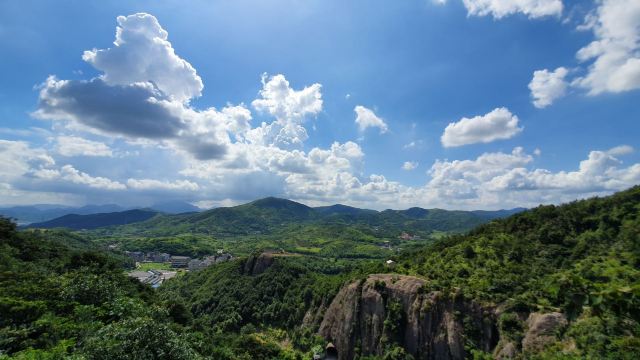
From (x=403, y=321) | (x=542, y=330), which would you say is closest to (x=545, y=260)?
(x=542, y=330)

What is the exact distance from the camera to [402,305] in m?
61.4

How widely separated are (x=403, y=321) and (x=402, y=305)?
2.74m

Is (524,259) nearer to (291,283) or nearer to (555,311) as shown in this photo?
(555,311)

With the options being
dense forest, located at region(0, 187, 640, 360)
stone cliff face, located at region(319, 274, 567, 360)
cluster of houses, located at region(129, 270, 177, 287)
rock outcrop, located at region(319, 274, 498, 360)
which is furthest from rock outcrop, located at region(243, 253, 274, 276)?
cluster of houses, located at region(129, 270, 177, 287)

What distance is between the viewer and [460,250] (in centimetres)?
7006

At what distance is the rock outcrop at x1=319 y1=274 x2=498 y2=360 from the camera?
51.7 metres

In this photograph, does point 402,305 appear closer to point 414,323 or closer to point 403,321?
point 403,321

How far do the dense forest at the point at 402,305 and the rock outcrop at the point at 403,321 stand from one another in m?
0.21

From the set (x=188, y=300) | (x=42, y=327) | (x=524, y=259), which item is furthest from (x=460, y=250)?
(x=188, y=300)

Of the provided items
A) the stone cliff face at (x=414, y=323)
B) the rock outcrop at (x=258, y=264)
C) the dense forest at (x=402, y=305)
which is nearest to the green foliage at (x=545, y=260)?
the dense forest at (x=402, y=305)

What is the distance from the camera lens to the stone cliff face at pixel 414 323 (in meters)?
44.7

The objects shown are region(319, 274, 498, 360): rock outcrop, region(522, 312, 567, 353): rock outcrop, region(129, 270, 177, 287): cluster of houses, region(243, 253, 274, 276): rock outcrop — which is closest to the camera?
region(522, 312, 567, 353): rock outcrop

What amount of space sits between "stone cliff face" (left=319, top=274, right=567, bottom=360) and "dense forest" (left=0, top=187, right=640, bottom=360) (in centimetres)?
20

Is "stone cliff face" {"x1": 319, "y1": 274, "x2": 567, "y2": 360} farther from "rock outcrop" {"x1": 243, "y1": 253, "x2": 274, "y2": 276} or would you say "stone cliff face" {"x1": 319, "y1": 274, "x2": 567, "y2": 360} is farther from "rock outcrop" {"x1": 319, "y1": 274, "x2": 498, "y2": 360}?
"rock outcrop" {"x1": 243, "y1": 253, "x2": 274, "y2": 276}
